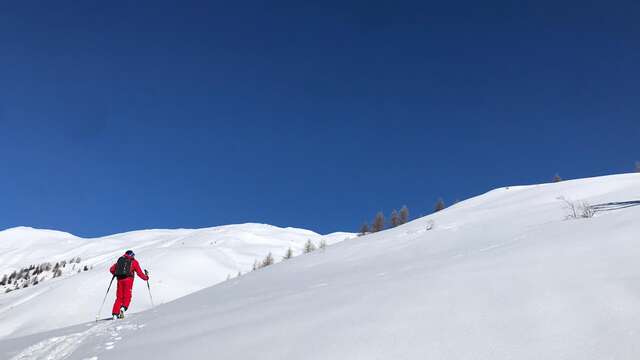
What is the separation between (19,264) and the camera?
122500 millimetres

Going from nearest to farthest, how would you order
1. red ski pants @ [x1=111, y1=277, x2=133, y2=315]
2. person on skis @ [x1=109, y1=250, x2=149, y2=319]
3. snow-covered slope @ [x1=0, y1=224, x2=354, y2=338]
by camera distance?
1. red ski pants @ [x1=111, y1=277, x2=133, y2=315]
2. person on skis @ [x1=109, y1=250, x2=149, y2=319]
3. snow-covered slope @ [x1=0, y1=224, x2=354, y2=338]

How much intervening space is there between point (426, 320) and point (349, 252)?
8176mm

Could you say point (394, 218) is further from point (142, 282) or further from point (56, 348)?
point (56, 348)

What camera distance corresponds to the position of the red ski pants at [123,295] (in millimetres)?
9125

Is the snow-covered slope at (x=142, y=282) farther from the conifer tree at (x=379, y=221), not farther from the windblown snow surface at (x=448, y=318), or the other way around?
the windblown snow surface at (x=448, y=318)

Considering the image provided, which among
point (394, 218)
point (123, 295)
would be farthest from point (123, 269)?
point (394, 218)

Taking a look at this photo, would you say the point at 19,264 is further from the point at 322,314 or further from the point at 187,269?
the point at 322,314

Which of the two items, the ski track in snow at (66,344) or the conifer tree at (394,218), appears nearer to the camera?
the ski track in snow at (66,344)

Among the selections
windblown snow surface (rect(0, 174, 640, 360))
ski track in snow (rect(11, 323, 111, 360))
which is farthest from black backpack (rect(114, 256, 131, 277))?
windblown snow surface (rect(0, 174, 640, 360))

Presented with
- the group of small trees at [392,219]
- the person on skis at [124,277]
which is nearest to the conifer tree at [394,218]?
the group of small trees at [392,219]

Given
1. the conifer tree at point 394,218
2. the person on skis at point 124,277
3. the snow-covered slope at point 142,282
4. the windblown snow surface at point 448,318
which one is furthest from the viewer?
the conifer tree at point 394,218

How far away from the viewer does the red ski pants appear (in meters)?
9.12

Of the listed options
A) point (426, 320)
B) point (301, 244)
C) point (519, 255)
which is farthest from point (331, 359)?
point (301, 244)

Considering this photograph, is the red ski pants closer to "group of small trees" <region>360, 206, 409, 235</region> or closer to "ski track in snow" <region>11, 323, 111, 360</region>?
"ski track in snow" <region>11, 323, 111, 360</region>
